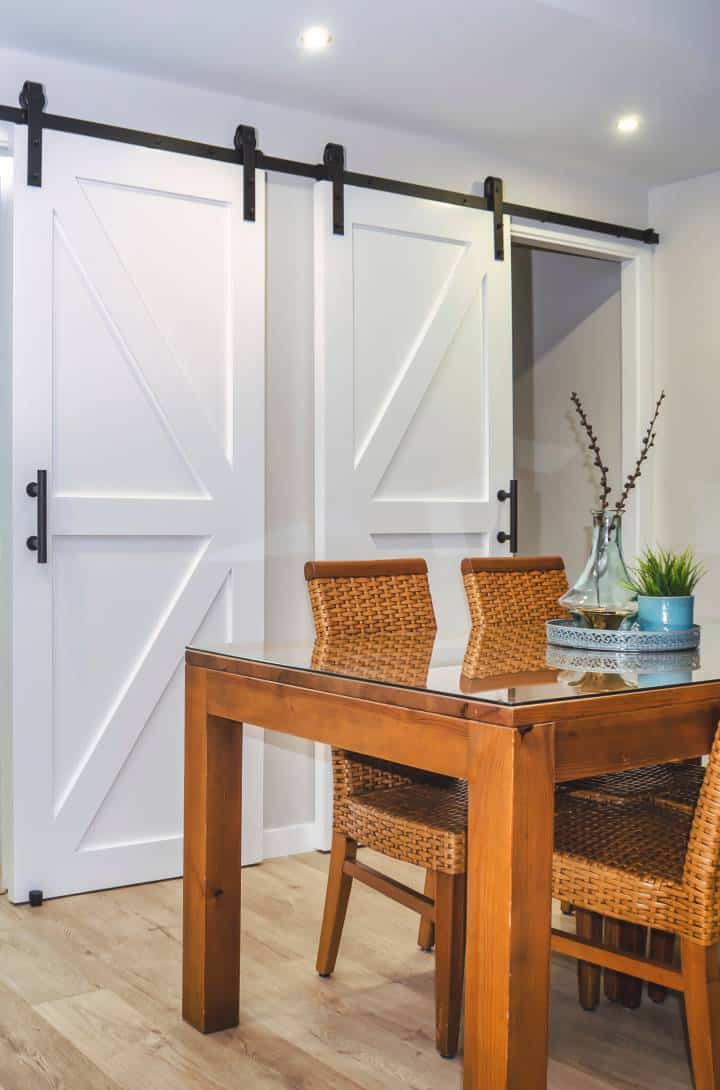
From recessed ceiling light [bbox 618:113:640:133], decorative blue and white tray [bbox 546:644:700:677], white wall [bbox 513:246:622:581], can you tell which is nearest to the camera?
decorative blue and white tray [bbox 546:644:700:677]

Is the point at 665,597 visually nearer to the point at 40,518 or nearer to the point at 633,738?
the point at 633,738

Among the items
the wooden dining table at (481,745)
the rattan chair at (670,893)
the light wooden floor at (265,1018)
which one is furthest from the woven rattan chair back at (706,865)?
the light wooden floor at (265,1018)

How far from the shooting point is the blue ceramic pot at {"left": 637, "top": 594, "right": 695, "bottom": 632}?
96.1 inches

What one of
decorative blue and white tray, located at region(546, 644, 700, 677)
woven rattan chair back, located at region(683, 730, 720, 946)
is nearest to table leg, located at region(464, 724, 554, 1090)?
woven rattan chair back, located at region(683, 730, 720, 946)

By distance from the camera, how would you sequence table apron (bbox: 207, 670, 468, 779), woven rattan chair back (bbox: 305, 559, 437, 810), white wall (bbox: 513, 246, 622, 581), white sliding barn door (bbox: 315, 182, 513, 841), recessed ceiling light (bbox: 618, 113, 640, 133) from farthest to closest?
white wall (bbox: 513, 246, 622, 581)
recessed ceiling light (bbox: 618, 113, 640, 133)
white sliding barn door (bbox: 315, 182, 513, 841)
woven rattan chair back (bbox: 305, 559, 437, 810)
table apron (bbox: 207, 670, 468, 779)

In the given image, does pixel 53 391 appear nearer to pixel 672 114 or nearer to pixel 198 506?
pixel 198 506

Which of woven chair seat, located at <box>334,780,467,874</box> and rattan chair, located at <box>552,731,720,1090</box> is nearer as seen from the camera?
rattan chair, located at <box>552,731,720,1090</box>

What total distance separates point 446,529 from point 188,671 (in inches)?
76.1

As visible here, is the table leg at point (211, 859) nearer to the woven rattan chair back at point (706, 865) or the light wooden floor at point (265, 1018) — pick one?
the light wooden floor at point (265, 1018)

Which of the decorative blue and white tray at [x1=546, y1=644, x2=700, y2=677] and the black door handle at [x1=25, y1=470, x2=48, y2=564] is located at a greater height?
the black door handle at [x1=25, y1=470, x2=48, y2=564]

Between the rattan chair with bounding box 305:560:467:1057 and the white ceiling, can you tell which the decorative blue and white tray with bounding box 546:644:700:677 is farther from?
the white ceiling

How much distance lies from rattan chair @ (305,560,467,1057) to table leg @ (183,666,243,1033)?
0.28 meters

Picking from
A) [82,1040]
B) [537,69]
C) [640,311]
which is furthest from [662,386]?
[82,1040]

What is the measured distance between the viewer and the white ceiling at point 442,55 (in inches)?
127
